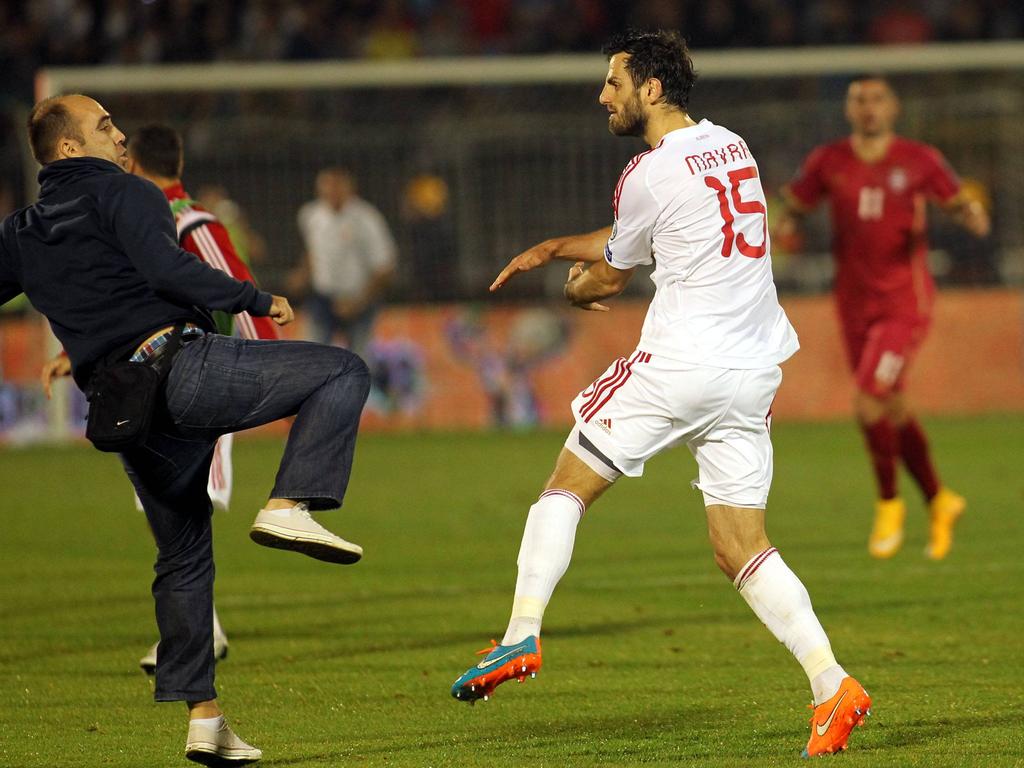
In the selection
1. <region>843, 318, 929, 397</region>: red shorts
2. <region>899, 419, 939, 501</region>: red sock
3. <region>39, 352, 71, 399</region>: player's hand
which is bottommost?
<region>899, 419, 939, 501</region>: red sock

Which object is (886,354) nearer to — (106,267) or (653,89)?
(653,89)

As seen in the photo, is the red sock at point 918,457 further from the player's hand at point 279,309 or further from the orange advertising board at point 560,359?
the orange advertising board at point 560,359

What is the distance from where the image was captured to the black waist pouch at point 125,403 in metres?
4.89

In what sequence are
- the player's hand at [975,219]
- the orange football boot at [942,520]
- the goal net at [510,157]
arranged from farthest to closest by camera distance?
the goal net at [510,157]
the orange football boot at [942,520]
the player's hand at [975,219]

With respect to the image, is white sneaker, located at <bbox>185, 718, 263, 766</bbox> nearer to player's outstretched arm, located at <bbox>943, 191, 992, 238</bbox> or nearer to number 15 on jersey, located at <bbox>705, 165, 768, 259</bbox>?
number 15 on jersey, located at <bbox>705, 165, 768, 259</bbox>

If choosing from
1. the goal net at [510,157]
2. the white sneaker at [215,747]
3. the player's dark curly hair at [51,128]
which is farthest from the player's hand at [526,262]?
the goal net at [510,157]

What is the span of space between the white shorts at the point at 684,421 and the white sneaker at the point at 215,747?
1.33 metres

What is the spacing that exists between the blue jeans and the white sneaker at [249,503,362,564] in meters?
0.08

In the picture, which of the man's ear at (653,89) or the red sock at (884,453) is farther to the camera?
the red sock at (884,453)

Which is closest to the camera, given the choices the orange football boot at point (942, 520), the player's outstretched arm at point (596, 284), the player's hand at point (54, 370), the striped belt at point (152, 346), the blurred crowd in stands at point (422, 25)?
the striped belt at point (152, 346)


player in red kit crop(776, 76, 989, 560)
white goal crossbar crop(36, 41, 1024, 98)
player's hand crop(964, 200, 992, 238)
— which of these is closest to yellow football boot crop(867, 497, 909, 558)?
player in red kit crop(776, 76, 989, 560)

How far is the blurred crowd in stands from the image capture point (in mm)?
22422

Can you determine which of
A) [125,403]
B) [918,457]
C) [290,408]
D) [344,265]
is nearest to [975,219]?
[918,457]

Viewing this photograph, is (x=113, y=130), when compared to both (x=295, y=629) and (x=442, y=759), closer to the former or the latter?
(x=442, y=759)
